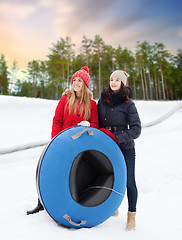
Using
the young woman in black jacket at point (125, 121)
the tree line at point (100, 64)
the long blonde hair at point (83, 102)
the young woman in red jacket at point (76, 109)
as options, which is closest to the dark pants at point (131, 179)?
the young woman in black jacket at point (125, 121)

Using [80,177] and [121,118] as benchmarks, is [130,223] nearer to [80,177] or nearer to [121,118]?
[80,177]

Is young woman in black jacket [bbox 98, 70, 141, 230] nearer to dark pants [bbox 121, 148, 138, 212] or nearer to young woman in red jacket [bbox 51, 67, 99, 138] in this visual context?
dark pants [bbox 121, 148, 138, 212]

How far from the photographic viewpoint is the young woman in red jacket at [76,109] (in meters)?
2.03

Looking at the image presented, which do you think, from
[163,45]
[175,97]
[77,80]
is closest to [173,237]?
[77,80]

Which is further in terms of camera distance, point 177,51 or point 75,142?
point 177,51

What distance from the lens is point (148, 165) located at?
12.6 feet

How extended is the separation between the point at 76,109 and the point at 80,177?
2.39ft

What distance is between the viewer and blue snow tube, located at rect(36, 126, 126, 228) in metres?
1.48

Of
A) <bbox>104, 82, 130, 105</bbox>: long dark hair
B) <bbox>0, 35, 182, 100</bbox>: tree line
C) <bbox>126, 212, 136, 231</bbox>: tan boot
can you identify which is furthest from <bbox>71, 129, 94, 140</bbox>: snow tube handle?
<bbox>0, 35, 182, 100</bbox>: tree line

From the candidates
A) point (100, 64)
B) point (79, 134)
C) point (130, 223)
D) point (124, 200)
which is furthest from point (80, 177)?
point (100, 64)

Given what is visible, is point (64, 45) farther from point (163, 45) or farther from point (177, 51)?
point (177, 51)

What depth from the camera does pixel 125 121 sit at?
199 cm

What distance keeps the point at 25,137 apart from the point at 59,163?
4.60 meters

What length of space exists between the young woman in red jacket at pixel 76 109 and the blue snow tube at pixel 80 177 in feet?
1.15
